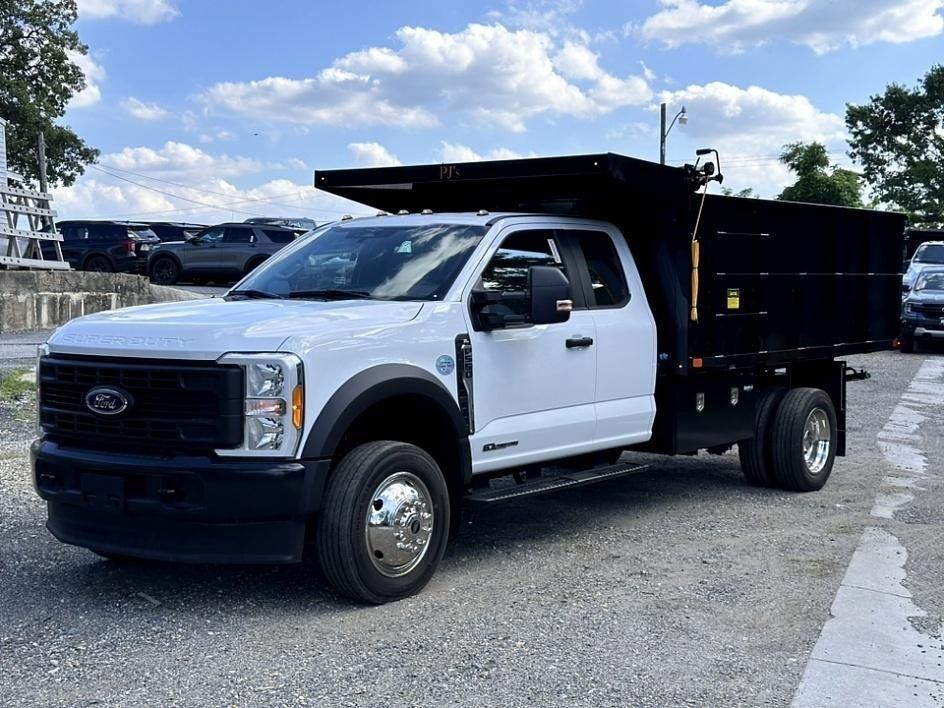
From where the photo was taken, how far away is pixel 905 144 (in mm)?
53375

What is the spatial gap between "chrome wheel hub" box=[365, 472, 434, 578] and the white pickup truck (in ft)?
0.04

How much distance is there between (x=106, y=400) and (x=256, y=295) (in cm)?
146

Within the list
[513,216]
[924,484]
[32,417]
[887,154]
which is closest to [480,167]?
[513,216]

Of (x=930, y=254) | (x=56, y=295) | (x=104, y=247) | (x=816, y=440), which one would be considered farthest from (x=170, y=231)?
(x=816, y=440)

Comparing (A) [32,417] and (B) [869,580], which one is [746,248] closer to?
(B) [869,580]

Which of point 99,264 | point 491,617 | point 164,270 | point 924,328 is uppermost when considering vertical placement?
point 99,264

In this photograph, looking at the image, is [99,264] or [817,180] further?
[817,180]

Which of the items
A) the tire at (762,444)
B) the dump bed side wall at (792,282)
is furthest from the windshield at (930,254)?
the tire at (762,444)

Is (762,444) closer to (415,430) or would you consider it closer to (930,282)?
(415,430)

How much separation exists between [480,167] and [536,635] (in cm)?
346

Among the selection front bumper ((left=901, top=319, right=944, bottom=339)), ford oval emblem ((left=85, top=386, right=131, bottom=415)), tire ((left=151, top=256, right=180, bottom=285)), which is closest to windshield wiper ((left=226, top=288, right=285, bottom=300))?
ford oval emblem ((left=85, top=386, right=131, bottom=415))

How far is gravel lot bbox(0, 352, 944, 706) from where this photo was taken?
14.9 feet

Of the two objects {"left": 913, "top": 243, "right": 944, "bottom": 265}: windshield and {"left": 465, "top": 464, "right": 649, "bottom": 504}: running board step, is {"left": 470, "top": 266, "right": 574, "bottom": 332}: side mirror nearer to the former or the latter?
{"left": 465, "top": 464, "right": 649, "bottom": 504}: running board step

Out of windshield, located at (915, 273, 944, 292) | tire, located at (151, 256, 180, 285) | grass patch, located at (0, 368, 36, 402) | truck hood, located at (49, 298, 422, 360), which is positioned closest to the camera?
truck hood, located at (49, 298, 422, 360)
